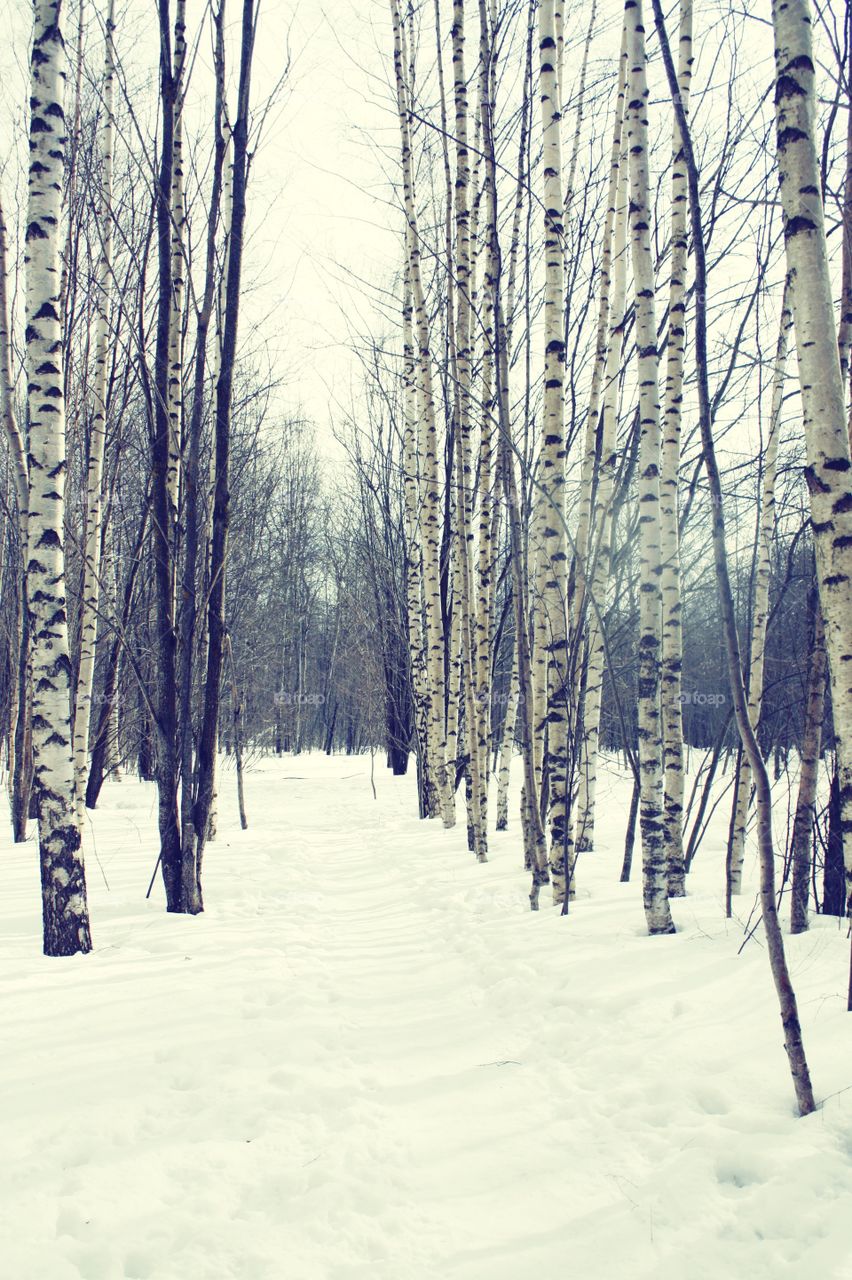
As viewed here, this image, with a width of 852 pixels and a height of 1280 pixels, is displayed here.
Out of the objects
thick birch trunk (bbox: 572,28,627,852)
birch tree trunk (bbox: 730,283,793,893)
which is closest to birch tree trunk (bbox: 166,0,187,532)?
thick birch trunk (bbox: 572,28,627,852)

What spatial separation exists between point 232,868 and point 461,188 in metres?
6.88

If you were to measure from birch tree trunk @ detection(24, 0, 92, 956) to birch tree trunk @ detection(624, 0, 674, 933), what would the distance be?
9.83 ft

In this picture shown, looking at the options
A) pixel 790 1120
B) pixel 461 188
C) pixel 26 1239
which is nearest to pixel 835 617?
pixel 790 1120

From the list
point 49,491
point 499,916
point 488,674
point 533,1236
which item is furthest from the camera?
point 488,674

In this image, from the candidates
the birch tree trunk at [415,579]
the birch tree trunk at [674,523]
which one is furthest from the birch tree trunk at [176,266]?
the birch tree trunk at [415,579]

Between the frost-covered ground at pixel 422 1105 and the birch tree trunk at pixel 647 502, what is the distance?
1.50 ft

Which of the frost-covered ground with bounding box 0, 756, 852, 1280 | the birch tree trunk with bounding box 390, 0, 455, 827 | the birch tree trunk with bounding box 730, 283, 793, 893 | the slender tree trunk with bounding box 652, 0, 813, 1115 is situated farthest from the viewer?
the birch tree trunk with bounding box 390, 0, 455, 827

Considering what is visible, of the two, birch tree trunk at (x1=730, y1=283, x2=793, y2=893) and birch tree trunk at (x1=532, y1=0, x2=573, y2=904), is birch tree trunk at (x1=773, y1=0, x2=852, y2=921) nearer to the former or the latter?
birch tree trunk at (x1=532, y1=0, x2=573, y2=904)

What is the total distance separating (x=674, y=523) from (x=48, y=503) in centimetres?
368

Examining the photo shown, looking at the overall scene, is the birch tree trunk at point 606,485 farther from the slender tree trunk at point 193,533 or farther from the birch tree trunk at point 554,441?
the slender tree trunk at point 193,533

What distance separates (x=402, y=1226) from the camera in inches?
79.4

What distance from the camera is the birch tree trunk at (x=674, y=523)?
479 centimetres

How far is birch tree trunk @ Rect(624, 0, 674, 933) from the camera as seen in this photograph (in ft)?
13.1

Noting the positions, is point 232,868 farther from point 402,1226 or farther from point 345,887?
point 402,1226
